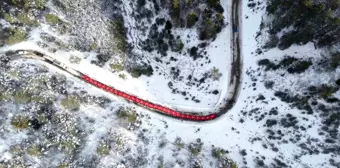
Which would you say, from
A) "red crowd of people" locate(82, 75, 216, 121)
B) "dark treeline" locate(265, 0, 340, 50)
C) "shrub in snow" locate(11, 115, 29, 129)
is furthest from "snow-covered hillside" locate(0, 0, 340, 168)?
"dark treeline" locate(265, 0, 340, 50)

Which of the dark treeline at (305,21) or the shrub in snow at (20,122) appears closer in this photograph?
the dark treeline at (305,21)

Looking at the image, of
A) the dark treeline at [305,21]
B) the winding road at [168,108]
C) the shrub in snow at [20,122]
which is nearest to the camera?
the dark treeline at [305,21]

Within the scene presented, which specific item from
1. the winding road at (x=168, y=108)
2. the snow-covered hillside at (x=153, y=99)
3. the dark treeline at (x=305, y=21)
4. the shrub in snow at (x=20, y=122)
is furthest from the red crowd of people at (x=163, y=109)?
the dark treeline at (x=305, y=21)

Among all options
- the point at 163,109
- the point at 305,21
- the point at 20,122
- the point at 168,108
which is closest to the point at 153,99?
the point at 163,109

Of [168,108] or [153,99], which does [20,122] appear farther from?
[168,108]

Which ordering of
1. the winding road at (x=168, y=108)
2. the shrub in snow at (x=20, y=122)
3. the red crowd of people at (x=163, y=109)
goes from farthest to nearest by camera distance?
the red crowd of people at (x=163, y=109) → the winding road at (x=168, y=108) → the shrub in snow at (x=20, y=122)

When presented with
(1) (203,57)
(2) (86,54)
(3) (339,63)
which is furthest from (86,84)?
(3) (339,63)

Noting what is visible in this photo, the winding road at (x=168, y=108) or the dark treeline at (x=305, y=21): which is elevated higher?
the dark treeline at (x=305, y=21)

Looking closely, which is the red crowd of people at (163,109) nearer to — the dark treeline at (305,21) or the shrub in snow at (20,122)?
the shrub in snow at (20,122)
